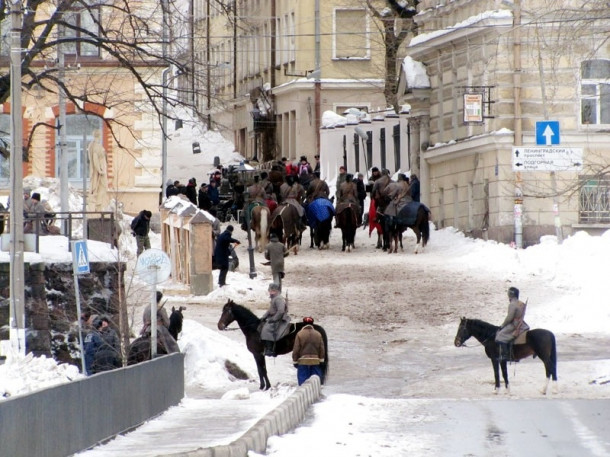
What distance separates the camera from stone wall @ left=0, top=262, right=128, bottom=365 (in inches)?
1208

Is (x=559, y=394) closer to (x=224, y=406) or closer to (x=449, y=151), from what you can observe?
(x=224, y=406)

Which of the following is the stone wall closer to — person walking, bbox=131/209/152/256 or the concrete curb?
the concrete curb

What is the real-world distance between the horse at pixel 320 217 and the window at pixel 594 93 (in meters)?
Answer: 7.00

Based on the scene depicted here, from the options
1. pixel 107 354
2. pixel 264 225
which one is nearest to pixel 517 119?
pixel 264 225

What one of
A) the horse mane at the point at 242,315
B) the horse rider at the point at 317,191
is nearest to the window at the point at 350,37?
the horse rider at the point at 317,191

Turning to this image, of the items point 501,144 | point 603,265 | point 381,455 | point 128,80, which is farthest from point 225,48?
point 381,455

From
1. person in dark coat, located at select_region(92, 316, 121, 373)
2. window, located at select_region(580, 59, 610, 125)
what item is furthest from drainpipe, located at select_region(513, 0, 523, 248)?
person in dark coat, located at select_region(92, 316, 121, 373)

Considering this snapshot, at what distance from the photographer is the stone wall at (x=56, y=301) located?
30.7 meters

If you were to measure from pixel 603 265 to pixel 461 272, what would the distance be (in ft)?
12.7

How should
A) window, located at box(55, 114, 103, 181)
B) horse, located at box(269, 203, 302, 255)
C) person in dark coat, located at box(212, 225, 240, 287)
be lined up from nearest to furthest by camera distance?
1. person in dark coat, located at box(212, 225, 240, 287)
2. horse, located at box(269, 203, 302, 255)
3. window, located at box(55, 114, 103, 181)

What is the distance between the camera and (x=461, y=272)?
3788 cm

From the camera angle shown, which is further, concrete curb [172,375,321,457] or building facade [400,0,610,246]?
building facade [400,0,610,246]

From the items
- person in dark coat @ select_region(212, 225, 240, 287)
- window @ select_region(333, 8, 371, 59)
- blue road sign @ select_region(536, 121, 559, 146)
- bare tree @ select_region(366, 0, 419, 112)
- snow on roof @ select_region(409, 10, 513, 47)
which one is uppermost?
window @ select_region(333, 8, 371, 59)

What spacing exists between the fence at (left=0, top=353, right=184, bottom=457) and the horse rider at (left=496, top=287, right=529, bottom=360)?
16.3 feet
